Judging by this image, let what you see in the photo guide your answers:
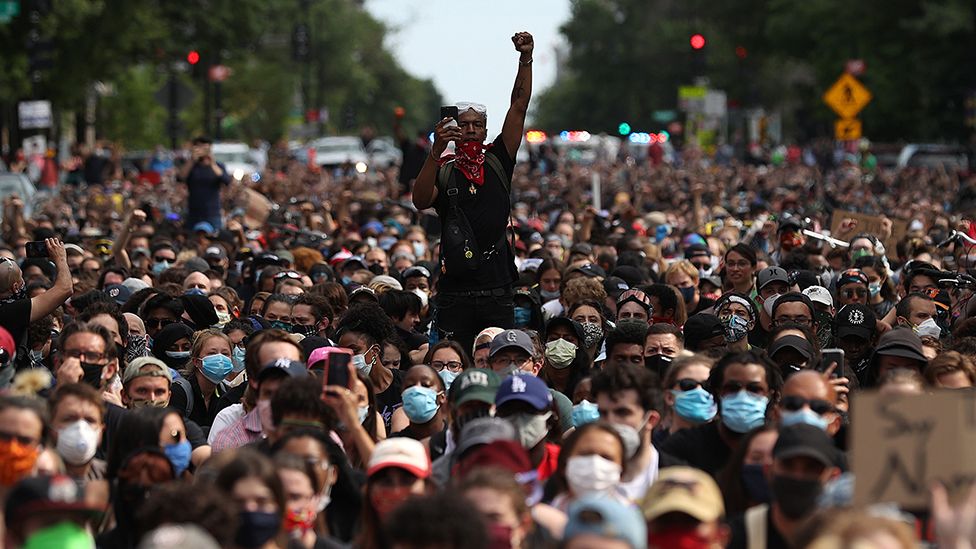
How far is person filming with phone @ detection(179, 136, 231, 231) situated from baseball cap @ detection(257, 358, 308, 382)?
13.0 meters

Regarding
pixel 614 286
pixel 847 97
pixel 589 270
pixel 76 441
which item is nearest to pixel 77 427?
pixel 76 441

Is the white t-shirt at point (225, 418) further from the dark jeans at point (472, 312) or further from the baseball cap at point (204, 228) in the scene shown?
the baseball cap at point (204, 228)

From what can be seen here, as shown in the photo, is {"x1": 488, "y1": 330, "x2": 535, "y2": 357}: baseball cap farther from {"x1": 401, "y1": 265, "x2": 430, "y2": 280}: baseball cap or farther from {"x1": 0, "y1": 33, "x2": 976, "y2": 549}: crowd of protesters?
{"x1": 401, "y1": 265, "x2": 430, "y2": 280}: baseball cap

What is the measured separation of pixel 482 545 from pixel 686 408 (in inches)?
124

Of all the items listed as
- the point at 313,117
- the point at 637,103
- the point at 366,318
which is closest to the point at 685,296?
the point at 366,318

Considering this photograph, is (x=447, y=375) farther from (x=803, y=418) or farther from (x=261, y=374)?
(x=803, y=418)

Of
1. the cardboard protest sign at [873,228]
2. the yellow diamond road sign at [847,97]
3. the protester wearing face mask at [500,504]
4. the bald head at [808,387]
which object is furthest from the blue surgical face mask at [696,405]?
the yellow diamond road sign at [847,97]

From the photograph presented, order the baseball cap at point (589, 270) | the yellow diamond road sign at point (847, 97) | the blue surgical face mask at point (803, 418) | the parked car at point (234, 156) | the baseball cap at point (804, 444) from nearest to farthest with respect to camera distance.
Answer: the baseball cap at point (804, 444) < the blue surgical face mask at point (803, 418) < the baseball cap at point (589, 270) < the yellow diamond road sign at point (847, 97) < the parked car at point (234, 156)

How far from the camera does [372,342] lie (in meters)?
11.6

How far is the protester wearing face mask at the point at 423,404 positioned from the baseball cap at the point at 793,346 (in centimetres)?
186

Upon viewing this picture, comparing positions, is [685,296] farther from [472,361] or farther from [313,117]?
[313,117]

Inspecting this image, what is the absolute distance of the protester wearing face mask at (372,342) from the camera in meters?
10.9

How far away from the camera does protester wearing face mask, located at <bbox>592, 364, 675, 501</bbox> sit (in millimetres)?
8170

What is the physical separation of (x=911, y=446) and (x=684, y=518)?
0.79 m
